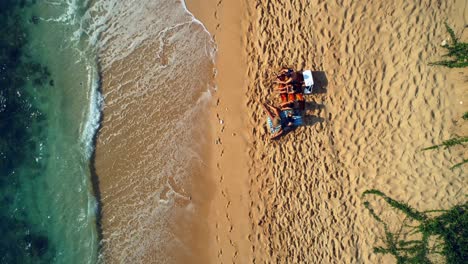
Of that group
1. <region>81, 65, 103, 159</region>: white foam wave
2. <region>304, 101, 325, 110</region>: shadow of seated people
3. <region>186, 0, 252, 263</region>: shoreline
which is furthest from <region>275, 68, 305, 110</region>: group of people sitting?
<region>81, 65, 103, 159</region>: white foam wave

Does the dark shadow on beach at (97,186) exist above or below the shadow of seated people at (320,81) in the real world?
below

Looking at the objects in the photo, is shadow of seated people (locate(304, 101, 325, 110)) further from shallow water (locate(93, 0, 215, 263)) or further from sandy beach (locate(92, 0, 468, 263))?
shallow water (locate(93, 0, 215, 263))

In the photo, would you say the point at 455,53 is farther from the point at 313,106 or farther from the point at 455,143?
the point at 313,106

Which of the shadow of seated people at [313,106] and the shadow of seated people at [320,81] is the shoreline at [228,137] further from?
the shadow of seated people at [320,81]

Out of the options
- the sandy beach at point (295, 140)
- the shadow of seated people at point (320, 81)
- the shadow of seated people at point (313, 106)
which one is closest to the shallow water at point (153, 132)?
the sandy beach at point (295, 140)

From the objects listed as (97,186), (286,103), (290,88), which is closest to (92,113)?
Answer: (97,186)

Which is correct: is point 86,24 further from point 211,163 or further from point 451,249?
point 451,249
